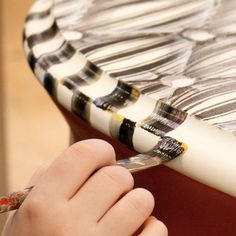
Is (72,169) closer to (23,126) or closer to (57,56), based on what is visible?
(57,56)

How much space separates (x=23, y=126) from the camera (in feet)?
5.28

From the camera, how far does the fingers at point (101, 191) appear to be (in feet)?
1.16

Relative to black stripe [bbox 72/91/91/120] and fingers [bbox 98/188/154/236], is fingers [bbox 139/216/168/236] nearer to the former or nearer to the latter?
fingers [bbox 98/188/154/236]

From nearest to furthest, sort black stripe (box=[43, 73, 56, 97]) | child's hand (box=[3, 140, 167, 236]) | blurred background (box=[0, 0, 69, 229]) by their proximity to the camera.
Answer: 1. child's hand (box=[3, 140, 167, 236])
2. black stripe (box=[43, 73, 56, 97])
3. blurred background (box=[0, 0, 69, 229])

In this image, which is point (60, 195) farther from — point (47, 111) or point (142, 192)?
point (47, 111)

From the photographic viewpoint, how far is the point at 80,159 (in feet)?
1.19

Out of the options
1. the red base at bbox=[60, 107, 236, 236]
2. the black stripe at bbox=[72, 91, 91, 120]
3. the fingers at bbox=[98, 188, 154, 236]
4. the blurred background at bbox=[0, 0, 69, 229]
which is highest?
the black stripe at bbox=[72, 91, 91, 120]

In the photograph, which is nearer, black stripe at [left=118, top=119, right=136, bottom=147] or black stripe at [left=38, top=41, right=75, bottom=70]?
black stripe at [left=118, top=119, right=136, bottom=147]

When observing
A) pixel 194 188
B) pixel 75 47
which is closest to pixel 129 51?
pixel 75 47

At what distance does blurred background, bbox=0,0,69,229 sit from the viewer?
1367 mm

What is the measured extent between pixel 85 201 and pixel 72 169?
0.07ft

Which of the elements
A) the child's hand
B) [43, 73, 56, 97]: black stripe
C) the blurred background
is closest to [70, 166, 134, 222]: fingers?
the child's hand

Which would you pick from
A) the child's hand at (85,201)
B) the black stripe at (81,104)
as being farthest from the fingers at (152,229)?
the black stripe at (81,104)

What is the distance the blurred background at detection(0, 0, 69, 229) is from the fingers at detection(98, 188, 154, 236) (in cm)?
78
